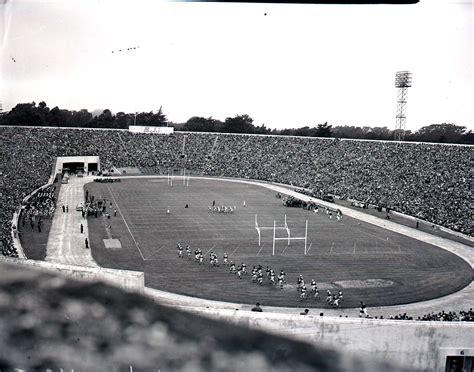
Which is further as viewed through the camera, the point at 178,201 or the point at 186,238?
the point at 178,201

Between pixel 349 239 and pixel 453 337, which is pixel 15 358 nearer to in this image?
pixel 453 337

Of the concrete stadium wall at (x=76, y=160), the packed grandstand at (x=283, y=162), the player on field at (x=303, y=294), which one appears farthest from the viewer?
the concrete stadium wall at (x=76, y=160)

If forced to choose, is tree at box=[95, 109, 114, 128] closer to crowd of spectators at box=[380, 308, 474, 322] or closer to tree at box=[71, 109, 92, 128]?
tree at box=[71, 109, 92, 128]

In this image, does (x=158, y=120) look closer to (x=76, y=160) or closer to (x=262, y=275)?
(x=76, y=160)

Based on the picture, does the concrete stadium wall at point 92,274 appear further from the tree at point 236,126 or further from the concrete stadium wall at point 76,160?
the tree at point 236,126

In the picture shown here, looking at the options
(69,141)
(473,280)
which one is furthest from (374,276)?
(69,141)

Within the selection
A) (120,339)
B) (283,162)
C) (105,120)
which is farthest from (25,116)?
(120,339)

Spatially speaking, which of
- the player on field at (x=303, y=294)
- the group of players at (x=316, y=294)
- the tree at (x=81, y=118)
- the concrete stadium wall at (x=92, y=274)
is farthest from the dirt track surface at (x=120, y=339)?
the tree at (x=81, y=118)
